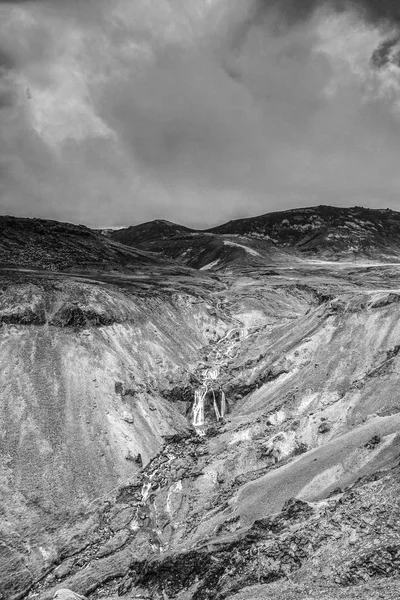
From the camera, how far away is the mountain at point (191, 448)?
19.8 meters

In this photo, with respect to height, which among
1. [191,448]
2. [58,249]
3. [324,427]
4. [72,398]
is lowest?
[191,448]

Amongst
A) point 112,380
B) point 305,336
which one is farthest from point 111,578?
point 305,336

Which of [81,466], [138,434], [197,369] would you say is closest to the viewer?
[81,466]

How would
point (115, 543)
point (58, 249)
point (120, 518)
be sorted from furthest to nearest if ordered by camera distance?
point (58, 249), point (120, 518), point (115, 543)

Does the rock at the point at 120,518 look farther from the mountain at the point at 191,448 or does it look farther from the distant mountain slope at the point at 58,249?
the distant mountain slope at the point at 58,249

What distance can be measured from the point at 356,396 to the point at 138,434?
2249 cm

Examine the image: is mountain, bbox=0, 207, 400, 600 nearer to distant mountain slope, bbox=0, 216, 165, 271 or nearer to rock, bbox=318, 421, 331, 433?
rock, bbox=318, 421, 331, 433

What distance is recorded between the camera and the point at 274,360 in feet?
191

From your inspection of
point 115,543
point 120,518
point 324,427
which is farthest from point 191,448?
point 324,427

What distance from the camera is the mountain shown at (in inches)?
779

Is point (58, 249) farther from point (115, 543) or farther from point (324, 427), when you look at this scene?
point (324, 427)

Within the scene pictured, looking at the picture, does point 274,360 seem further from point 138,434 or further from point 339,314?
point 138,434

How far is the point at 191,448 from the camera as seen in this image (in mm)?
45500

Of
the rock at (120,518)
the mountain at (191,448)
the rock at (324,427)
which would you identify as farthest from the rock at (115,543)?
the rock at (324,427)
